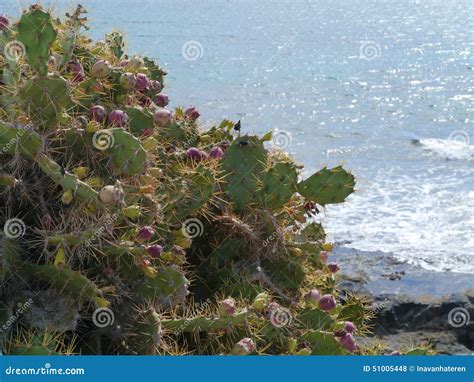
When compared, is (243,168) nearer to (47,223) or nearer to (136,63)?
(136,63)

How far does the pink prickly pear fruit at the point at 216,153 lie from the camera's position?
3.92m

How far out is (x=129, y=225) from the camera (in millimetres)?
3039

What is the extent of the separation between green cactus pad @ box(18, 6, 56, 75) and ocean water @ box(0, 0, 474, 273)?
53.5 inches

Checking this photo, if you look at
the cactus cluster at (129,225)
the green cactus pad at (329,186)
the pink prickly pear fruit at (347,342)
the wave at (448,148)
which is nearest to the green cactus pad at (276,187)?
the cactus cluster at (129,225)

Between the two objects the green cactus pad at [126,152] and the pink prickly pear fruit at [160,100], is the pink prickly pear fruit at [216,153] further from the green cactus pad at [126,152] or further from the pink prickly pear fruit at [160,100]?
the green cactus pad at [126,152]

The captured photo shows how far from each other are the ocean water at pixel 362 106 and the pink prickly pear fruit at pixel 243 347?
1.79 m

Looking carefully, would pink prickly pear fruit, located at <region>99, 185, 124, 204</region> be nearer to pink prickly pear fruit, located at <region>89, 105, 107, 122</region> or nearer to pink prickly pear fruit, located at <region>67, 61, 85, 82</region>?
pink prickly pear fruit, located at <region>89, 105, 107, 122</region>

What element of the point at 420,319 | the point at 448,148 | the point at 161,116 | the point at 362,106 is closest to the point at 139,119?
the point at 161,116

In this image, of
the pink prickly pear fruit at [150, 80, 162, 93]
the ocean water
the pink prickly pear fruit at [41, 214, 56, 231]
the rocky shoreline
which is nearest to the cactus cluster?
the pink prickly pear fruit at [41, 214, 56, 231]

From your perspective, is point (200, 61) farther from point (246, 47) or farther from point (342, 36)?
point (342, 36)

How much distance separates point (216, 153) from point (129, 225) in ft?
3.32

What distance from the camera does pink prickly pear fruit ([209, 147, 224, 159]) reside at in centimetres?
392

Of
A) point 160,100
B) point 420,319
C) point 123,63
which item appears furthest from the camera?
point 420,319

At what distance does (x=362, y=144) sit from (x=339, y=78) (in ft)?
38.9
